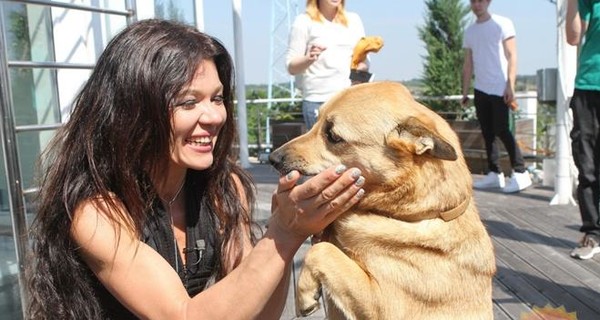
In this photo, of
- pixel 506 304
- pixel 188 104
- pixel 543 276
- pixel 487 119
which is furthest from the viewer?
pixel 487 119

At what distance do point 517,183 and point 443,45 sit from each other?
521 inches

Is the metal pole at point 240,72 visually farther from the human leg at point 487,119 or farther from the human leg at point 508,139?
the human leg at point 508,139

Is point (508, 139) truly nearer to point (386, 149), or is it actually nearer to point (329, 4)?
point (329, 4)

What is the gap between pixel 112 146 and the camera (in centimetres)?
155

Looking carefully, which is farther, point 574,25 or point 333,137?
point 574,25

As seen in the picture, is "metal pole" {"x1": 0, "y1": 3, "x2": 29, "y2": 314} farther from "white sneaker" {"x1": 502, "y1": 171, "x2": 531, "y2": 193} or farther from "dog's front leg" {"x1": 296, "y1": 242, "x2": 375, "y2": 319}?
"white sneaker" {"x1": 502, "y1": 171, "x2": 531, "y2": 193}

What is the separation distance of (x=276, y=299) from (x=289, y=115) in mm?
8432

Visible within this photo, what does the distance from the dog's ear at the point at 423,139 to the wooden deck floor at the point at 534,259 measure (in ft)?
5.14

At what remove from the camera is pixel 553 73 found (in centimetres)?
522

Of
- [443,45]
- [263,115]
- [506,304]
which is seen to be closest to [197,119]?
[506,304]

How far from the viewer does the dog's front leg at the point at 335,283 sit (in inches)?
57.4

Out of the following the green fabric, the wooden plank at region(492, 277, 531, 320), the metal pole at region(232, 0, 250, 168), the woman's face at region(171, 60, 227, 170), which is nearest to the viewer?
the woman's face at region(171, 60, 227, 170)

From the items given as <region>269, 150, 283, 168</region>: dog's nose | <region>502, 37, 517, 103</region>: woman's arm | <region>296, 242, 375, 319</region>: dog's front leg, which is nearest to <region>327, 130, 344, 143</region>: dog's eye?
<region>269, 150, 283, 168</region>: dog's nose

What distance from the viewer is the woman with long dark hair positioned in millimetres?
1441
